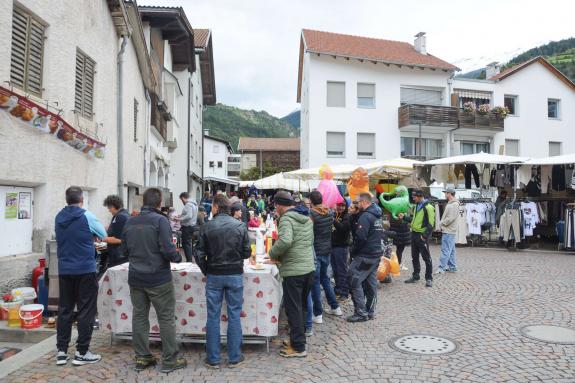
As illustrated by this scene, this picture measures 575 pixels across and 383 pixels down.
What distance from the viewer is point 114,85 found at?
1055cm

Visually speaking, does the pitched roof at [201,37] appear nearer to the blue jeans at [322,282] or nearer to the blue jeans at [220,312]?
the blue jeans at [322,282]

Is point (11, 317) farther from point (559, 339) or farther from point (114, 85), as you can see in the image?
point (559, 339)

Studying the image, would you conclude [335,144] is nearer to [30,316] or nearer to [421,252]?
[421,252]

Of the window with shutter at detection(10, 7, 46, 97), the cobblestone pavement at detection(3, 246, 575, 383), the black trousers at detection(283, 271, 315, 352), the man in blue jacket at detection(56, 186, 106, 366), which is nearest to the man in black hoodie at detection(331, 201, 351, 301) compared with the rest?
the cobblestone pavement at detection(3, 246, 575, 383)

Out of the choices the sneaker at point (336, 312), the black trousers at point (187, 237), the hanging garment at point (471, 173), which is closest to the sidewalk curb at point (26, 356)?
the sneaker at point (336, 312)

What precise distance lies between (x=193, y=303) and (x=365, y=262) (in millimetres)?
2556

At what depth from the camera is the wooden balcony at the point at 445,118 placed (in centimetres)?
2834

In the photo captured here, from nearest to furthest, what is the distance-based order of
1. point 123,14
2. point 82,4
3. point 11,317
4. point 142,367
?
point 142,367, point 11,317, point 82,4, point 123,14

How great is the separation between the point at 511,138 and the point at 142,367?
32339 mm

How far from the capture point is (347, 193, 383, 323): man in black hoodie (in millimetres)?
6527

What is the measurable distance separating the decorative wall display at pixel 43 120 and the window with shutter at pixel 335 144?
21184mm

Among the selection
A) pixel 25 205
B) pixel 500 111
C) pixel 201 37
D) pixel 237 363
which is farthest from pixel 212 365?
pixel 500 111

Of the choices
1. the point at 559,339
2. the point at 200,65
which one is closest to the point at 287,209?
the point at 559,339

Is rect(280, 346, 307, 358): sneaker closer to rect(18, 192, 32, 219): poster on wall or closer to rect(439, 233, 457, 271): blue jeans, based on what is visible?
rect(18, 192, 32, 219): poster on wall
